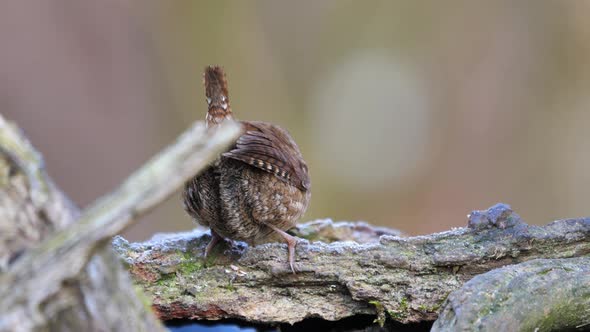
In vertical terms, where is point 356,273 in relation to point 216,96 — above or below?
below

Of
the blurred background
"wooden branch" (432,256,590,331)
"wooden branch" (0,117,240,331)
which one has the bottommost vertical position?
"wooden branch" (0,117,240,331)

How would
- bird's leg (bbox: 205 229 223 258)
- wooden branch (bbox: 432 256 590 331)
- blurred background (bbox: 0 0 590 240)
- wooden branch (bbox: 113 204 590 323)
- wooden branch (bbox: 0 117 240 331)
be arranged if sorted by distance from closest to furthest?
wooden branch (bbox: 0 117 240 331)
wooden branch (bbox: 432 256 590 331)
wooden branch (bbox: 113 204 590 323)
bird's leg (bbox: 205 229 223 258)
blurred background (bbox: 0 0 590 240)

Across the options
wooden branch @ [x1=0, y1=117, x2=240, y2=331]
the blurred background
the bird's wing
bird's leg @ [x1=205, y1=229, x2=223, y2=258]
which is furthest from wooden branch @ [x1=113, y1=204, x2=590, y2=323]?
the blurred background

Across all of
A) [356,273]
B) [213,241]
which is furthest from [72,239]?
[213,241]

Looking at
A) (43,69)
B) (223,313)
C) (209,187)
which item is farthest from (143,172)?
(43,69)

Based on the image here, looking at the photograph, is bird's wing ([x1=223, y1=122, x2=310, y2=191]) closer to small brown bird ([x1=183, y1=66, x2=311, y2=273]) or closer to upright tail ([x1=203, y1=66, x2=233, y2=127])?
small brown bird ([x1=183, y1=66, x2=311, y2=273])

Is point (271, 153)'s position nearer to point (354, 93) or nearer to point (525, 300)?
point (525, 300)

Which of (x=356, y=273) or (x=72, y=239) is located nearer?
(x=72, y=239)
